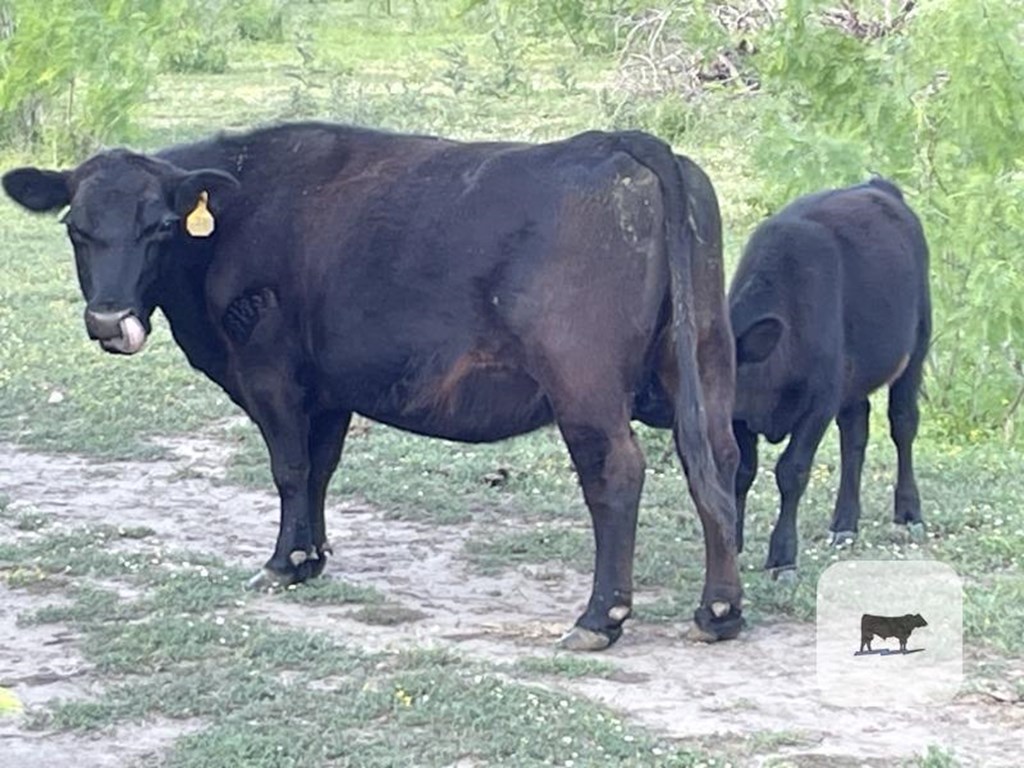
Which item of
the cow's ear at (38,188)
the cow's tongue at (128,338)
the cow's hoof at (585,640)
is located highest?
the cow's ear at (38,188)

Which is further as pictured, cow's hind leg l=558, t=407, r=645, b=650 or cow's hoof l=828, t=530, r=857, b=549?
cow's hoof l=828, t=530, r=857, b=549

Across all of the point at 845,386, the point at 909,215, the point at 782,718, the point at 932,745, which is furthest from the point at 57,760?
the point at 909,215

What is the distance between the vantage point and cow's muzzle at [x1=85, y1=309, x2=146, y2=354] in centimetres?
724

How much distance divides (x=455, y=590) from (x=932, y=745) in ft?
8.21

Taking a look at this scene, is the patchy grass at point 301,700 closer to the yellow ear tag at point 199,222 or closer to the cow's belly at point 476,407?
the cow's belly at point 476,407

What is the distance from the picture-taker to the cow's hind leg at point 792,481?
786 cm

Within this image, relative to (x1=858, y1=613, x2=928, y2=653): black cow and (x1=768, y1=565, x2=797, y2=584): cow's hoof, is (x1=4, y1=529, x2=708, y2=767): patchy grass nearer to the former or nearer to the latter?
(x1=858, y1=613, x2=928, y2=653): black cow

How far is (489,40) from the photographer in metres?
24.9

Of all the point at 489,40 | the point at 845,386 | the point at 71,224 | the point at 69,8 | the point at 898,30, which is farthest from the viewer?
the point at 489,40

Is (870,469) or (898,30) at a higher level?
(898,30)

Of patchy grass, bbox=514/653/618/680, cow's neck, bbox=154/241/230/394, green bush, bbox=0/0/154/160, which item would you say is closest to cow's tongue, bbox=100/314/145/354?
cow's neck, bbox=154/241/230/394

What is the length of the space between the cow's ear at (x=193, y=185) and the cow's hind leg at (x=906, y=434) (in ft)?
10.5

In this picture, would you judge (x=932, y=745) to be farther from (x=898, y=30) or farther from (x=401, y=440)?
(x=898, y=30)

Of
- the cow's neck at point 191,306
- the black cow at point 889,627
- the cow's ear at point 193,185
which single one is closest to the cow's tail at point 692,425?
the black cow at point 889,627
